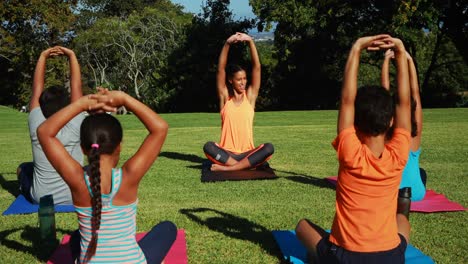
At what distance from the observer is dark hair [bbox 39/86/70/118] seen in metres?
5.48

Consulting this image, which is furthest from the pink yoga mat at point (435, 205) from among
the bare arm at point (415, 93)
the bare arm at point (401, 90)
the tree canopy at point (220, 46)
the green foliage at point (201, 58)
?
the green foliage at point (201, 58)

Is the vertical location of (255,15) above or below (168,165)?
above

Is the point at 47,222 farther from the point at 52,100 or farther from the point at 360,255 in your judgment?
the point at 360,255

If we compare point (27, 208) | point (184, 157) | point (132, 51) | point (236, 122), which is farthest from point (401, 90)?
point (132, 51)

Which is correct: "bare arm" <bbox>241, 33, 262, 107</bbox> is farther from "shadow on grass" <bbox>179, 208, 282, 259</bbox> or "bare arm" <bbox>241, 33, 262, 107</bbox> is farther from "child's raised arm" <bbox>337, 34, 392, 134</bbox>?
"child's raised arm" <bbox>337, 34, 392, 134</bbox>

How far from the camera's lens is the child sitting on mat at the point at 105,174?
118 inches

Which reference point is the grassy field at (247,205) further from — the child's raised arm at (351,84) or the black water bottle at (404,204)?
the child's raised arm at (351,84)

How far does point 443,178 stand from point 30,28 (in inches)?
997

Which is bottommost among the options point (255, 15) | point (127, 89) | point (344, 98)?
point (127, 89)

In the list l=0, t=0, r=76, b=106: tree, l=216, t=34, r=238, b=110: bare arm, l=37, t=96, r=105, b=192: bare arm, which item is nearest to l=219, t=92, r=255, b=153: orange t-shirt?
l=216, t=34, r=238, b=110: bare arm

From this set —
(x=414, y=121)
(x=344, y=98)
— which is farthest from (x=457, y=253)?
(x=344, y=98)

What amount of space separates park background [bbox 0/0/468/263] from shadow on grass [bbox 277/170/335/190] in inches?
1.2

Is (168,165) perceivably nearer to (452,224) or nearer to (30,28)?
(452,224)

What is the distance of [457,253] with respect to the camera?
4301 millimetres
